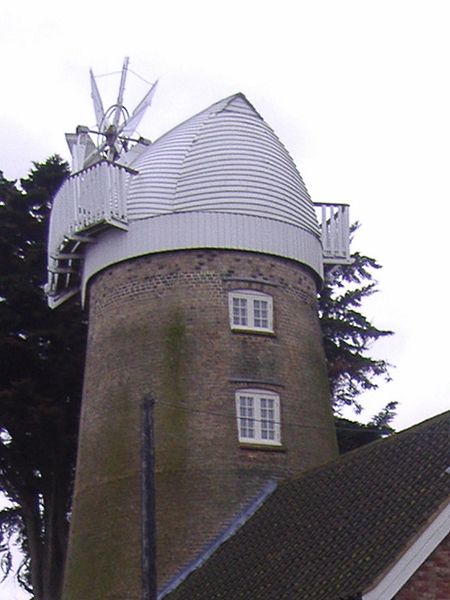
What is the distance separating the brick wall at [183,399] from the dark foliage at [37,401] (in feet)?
17.6

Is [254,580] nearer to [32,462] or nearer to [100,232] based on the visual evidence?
[100,232]

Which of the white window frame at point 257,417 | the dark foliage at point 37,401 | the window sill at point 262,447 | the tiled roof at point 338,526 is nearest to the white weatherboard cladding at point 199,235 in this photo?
the white window frame at point 257,417

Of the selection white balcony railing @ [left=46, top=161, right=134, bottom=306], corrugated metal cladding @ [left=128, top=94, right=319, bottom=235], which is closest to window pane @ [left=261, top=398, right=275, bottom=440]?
corrugated metal cladding @ [left=128, top=94, right=319, bottom=235]

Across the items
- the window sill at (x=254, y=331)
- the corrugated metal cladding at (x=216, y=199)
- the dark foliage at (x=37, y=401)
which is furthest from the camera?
the dark foliage at (x=37, y=401)

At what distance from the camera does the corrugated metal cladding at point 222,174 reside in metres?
30.6

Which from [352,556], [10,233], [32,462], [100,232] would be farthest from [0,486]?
[352,556]

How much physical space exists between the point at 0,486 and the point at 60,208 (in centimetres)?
921

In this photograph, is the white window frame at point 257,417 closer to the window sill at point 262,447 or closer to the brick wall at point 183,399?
the window sill at point 262,447

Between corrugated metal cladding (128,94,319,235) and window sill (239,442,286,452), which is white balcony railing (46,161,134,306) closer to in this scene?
corrugated metal cladding (128,94,319,235)

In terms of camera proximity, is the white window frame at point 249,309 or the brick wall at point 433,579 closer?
the brick wall at point 433,579

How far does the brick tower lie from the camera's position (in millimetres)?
27969

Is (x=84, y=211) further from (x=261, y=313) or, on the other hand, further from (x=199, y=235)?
(x=261, y=313)

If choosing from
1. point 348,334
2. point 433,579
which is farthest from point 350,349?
point 433,579

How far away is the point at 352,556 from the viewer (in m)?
21.7
